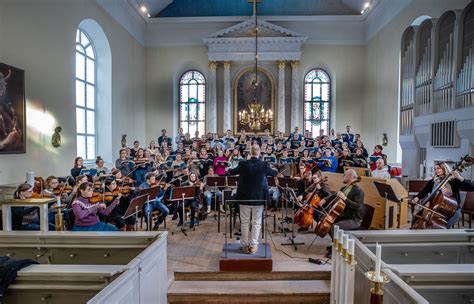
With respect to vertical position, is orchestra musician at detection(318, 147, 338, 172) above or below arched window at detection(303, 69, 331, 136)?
below

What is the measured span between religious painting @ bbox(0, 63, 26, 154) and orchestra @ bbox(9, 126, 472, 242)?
1.13 meters

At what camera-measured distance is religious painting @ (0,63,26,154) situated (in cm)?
628

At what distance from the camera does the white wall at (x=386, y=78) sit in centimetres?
984

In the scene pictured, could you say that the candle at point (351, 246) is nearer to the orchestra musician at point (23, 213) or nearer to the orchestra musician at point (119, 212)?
the orchestra musician at point (119, 212)

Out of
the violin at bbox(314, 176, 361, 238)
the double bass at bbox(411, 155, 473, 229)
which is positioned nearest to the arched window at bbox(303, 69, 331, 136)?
the double bass at bbox(411, 155, 473, 229)

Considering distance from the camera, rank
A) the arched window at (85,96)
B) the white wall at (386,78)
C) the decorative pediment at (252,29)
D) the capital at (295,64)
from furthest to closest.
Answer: the capital at (295,64), the decorative pediment at (252,29), the arched window at (85,96), the white wall at (386,78)

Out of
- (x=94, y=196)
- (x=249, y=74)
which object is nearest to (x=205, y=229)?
(x=94, y=196)

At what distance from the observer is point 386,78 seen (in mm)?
11555

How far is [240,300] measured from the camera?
160 inches

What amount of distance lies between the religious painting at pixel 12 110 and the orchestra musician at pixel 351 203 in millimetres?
6695

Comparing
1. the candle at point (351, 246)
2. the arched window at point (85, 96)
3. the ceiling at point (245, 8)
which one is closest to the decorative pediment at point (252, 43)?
the ceiling at point (245, 8)

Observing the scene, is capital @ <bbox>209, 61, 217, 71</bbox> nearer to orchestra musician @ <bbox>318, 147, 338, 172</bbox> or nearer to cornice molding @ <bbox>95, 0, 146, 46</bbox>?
cornice molding @ <bbox>95, 0, 146, 46</bbox>

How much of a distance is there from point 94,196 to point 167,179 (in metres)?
1.93

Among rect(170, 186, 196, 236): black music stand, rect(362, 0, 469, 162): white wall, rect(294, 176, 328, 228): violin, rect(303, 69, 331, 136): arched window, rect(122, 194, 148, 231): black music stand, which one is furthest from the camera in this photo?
rect(303, 69, 331, 136): arched window
